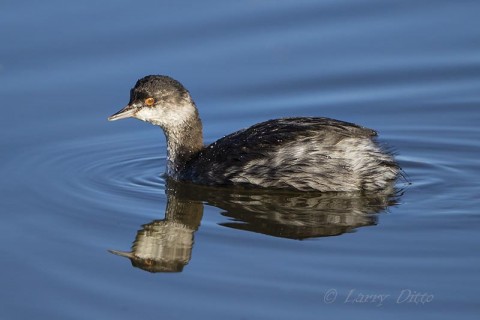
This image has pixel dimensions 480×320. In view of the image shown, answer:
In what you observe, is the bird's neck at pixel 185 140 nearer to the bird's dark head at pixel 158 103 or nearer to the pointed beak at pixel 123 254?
the bird's dark head at pixel 158 103

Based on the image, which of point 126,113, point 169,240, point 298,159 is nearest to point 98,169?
point 126,113

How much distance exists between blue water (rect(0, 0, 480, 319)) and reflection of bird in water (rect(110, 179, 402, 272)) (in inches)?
0.9

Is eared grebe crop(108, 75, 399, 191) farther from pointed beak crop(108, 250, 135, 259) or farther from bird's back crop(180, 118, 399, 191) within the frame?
pointed beak crop(108, 250, 135, 259)

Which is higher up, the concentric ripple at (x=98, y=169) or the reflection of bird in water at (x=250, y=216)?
the concentric ripple at (x=98, y=169)

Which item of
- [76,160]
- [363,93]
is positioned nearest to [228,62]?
[363,93]

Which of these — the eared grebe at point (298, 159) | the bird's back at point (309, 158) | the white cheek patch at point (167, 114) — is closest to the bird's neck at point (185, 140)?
the white cheek patch at point (167, 114)

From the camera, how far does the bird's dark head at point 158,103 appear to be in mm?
10023

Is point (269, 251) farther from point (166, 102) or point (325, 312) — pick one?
point (166, 102)

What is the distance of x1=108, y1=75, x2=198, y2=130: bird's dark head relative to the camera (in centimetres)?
1002

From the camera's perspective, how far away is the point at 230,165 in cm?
961

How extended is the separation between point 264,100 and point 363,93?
3.05 feet

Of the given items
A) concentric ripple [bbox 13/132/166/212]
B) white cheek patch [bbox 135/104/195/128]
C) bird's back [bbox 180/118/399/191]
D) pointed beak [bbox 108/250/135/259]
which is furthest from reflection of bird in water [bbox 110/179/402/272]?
white cheek patch [bbox 135/104/195/128]

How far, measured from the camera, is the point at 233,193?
9586mm

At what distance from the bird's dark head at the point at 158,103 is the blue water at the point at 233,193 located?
1.64 ft
